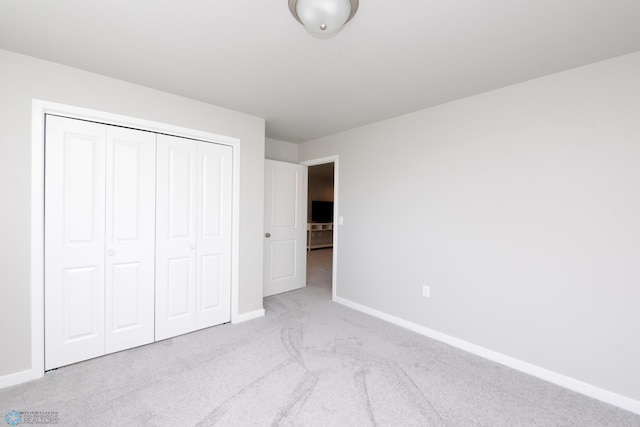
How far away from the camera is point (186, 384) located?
78.2 inches

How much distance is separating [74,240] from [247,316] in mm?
1807

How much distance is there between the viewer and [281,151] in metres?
4.33

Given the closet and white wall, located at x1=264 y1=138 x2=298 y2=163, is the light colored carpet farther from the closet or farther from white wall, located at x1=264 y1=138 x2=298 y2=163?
white wall, located at x1=264 y1=138 x2=298 y2=163

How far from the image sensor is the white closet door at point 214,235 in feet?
9.50

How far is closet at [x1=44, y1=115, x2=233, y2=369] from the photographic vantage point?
2.18 meters

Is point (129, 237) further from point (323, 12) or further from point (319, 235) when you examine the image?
point (319, 235)

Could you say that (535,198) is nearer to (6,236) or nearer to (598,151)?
(598,151)

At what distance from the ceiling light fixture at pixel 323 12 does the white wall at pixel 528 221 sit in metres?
1.76

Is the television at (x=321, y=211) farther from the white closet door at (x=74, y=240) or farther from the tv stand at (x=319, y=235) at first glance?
the white closet door at (x=74, y=240)

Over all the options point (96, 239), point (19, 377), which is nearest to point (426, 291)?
point (96, 239)

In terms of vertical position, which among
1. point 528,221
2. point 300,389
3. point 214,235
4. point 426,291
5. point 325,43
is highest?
point 325,43

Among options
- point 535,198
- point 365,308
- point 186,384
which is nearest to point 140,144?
point 186,384

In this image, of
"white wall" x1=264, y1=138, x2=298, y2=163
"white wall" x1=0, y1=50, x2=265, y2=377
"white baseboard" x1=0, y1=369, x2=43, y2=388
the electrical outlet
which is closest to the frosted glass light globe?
"white wall" x1=0, y1=50, x2=265, y2=377

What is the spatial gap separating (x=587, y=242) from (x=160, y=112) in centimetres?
375
